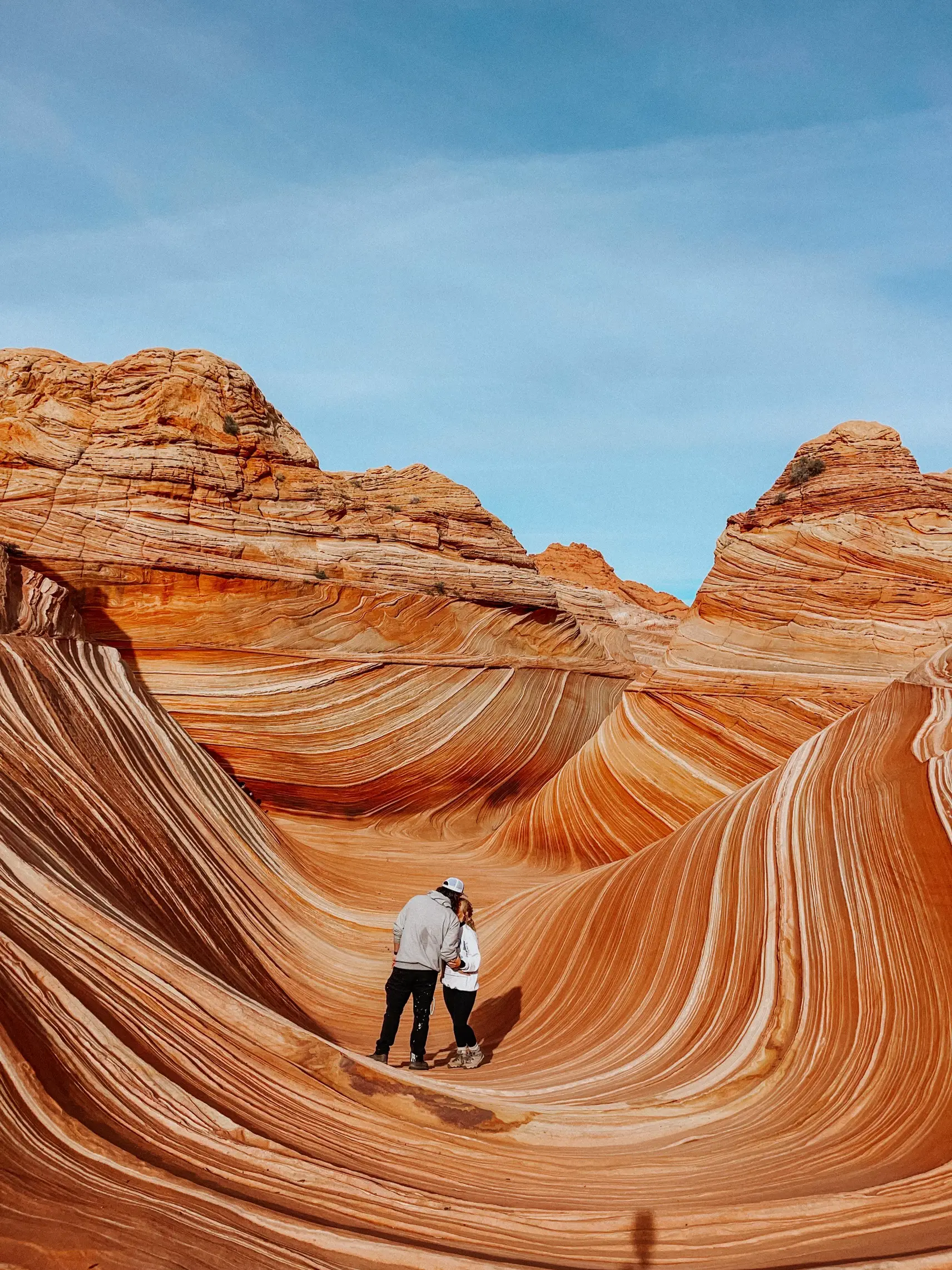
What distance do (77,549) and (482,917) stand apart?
285 inches

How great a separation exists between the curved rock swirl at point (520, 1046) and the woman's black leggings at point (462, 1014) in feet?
0.65

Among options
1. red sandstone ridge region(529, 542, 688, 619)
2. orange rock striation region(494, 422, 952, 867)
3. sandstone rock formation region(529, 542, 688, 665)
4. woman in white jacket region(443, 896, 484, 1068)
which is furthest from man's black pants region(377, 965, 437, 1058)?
red sandstone ridge region(529, 542, 688, 619)

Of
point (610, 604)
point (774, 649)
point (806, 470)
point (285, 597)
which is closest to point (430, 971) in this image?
point (774, 649)

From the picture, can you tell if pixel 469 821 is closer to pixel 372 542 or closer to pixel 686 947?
pixel 372 542

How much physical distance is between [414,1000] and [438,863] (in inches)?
242

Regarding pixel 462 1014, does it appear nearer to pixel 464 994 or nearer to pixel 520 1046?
pixel 464 994

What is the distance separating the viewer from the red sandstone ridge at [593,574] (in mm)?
34500

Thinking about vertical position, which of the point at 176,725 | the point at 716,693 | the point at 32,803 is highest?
the point at 716,693

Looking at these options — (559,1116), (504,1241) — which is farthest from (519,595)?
(504,1241)

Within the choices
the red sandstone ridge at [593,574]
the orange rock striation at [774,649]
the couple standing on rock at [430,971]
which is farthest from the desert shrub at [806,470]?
the red sandstone ridge at [593,574]

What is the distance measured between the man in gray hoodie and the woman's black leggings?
0.19m

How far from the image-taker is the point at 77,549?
12227mm

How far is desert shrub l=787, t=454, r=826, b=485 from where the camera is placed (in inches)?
554

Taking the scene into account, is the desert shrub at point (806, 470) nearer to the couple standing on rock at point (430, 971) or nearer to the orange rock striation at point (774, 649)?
the orange rock striation at point (774, 649)
